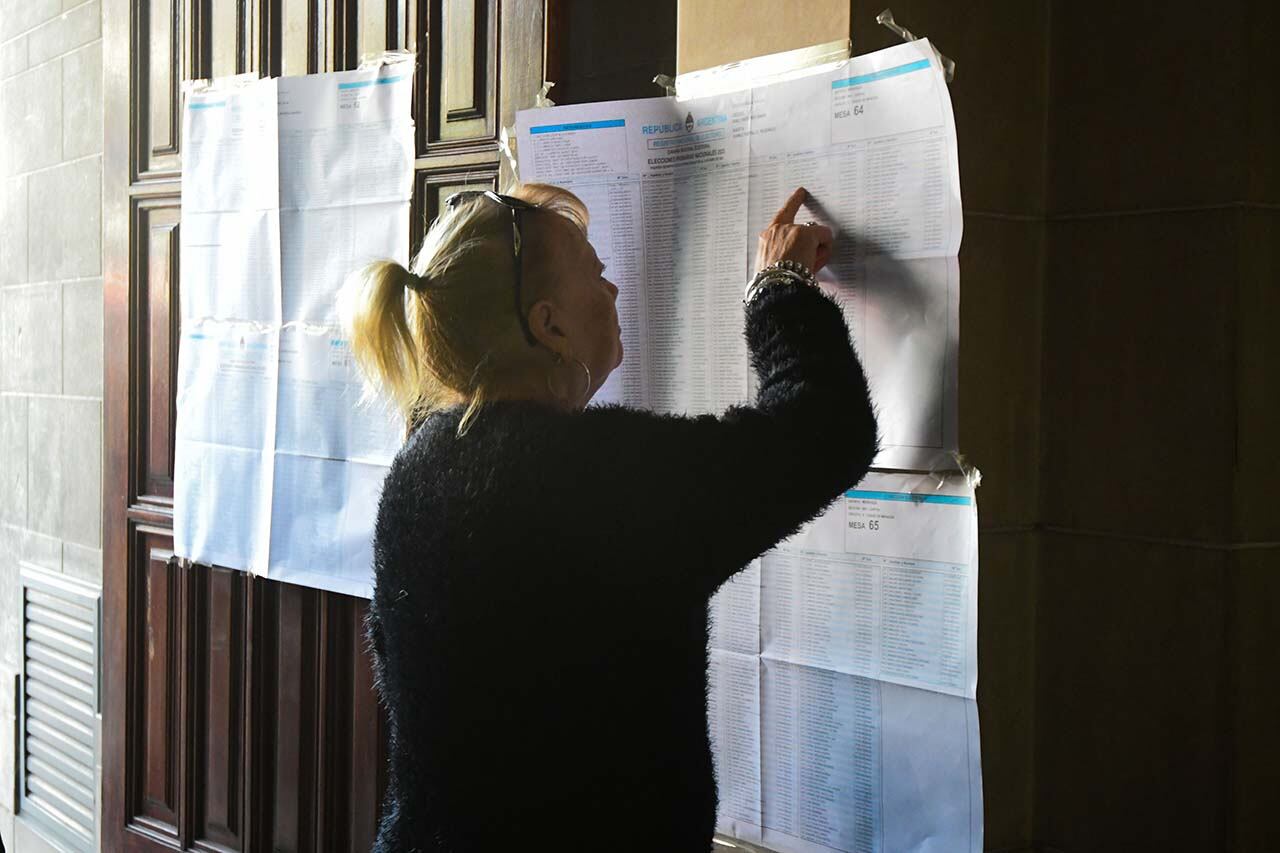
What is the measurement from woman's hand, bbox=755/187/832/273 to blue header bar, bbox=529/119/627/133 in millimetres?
239

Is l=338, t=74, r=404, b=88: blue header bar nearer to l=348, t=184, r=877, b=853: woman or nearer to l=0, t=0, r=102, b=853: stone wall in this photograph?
l=348, t=184, r=877, b=853: woman

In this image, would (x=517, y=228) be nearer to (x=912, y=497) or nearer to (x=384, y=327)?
(x=384, y=327)

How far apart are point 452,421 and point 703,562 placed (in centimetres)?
25

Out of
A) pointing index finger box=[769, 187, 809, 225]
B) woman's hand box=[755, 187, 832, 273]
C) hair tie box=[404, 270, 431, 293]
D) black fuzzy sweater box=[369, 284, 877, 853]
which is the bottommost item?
black fuzzy sweater box=[369, 284, 877, 853]

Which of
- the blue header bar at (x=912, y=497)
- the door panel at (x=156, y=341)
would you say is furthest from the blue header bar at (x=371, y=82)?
the blue header bar at (x=912, y=497)

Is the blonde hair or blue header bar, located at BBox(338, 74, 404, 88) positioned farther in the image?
blue header bar, located at BBox(338, 74, 404, 88)

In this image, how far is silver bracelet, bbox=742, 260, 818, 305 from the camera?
1199 millimetres

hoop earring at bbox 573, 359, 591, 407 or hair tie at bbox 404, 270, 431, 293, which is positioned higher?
hair tie at bbox 404, 270, 431, 293

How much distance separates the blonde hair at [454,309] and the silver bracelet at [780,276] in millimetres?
205

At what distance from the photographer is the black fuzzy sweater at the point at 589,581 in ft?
3.48

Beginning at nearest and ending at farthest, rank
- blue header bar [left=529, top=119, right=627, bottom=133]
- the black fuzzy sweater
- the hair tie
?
1. the black fuzzy sweater
2. the hair tie
3. blue header bar [left=529, top=119, right=627, bottom=133]

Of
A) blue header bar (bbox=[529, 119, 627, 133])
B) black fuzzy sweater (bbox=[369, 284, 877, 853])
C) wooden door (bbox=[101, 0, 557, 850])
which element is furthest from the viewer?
wooden door (bbox=[101, 0, 557, 850])

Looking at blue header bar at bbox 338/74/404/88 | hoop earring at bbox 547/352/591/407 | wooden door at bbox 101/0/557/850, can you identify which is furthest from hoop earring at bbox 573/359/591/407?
blue header bar at bbox 338/74/404/88

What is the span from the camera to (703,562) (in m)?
1.08
